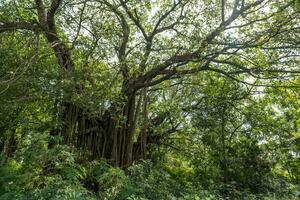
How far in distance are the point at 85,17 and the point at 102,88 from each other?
5.19ft

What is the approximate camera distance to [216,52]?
580cm

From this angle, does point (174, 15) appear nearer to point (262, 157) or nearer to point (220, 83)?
point (220, 83)

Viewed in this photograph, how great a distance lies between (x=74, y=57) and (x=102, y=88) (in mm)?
1064

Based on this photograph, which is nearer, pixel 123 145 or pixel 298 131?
pixel 123 145

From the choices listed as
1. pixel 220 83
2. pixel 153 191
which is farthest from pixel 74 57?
pixel 220 83

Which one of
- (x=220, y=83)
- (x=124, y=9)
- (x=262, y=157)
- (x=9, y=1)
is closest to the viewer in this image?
(x=9, y=1)

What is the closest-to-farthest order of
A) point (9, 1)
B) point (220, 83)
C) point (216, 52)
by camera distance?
point (216, 52) < point (9, 1) < point (220, 83)

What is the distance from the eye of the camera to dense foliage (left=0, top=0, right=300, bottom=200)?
17.2ft

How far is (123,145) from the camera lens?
7828 millimetres

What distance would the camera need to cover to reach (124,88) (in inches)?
290

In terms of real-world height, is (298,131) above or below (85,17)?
below

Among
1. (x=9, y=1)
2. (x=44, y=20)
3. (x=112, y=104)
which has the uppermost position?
(x=9, y=1)

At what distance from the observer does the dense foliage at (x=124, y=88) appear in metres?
5.23

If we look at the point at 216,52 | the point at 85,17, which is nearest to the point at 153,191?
the point at 216,52
